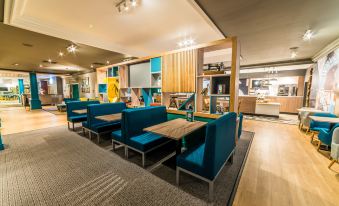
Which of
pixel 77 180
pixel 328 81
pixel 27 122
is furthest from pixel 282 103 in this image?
pixel 27 122

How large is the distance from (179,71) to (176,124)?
4.73 ft

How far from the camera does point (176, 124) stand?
8.76ft

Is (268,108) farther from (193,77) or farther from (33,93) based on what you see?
(33,93)

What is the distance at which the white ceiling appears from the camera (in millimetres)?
2758

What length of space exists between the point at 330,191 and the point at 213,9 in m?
3.60

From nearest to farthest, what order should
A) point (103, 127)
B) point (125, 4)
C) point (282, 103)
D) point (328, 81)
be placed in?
point (125, 4) → point (103, 127) → point (328, 81) → point (282, 103)

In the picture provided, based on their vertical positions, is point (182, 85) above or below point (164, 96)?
above

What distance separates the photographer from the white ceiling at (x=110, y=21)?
2758mm

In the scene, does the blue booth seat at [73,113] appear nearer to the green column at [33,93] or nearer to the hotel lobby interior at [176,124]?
the hotel lobby interior at [176,124]

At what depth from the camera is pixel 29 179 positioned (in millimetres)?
2227

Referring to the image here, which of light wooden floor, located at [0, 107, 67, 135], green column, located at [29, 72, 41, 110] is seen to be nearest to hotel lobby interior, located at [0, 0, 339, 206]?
light wooden floor, located at [0, 107, 67, 135]

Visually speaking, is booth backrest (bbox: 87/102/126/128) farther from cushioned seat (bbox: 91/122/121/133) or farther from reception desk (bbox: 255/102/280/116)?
reception desk (bbox: 255/102/280/116)

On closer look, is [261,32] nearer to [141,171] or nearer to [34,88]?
[141,171]

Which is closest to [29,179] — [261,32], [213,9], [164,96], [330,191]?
[164,96]
